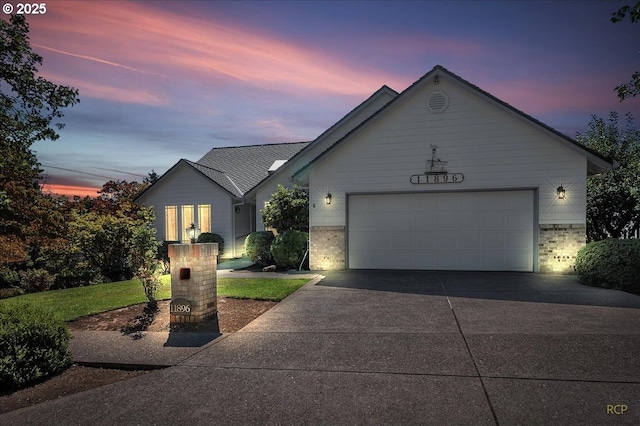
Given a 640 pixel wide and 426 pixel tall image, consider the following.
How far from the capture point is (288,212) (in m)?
16.0

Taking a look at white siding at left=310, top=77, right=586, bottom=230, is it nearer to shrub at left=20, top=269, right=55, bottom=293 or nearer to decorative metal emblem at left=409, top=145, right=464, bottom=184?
decorative metal emblem at left=409, top=145, right=464, bottom=184

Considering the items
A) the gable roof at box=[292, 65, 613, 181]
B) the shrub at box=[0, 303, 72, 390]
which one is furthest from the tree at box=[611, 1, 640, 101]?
the shrub at box=[0, 303, 72, 390]

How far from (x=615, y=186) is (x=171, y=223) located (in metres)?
22.7

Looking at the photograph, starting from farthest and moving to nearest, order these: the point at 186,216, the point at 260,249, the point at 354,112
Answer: the point at 186,216
the point at 354,112
the point at 260,249

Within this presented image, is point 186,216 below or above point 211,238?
above

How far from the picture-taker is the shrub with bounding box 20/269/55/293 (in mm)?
14875

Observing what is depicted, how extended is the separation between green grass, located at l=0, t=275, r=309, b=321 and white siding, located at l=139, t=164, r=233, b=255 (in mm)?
8504

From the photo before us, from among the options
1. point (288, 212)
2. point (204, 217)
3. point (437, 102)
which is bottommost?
point (204, 217)

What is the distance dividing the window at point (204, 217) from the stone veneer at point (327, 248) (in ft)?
30.0

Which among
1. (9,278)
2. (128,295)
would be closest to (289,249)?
(128,295)

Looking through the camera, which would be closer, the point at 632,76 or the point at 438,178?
the point at 632,76

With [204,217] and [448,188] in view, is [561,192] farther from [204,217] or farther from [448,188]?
[204,217]

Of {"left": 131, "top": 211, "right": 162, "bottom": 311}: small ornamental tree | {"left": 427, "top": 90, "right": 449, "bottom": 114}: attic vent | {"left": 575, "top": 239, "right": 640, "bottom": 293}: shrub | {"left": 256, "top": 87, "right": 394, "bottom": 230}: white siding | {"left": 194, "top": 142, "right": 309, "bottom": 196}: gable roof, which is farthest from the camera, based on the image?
{"left": 194, "top": 142, "right": 309, "bottom": 196}: gable roof

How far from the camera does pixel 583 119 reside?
19.7m
